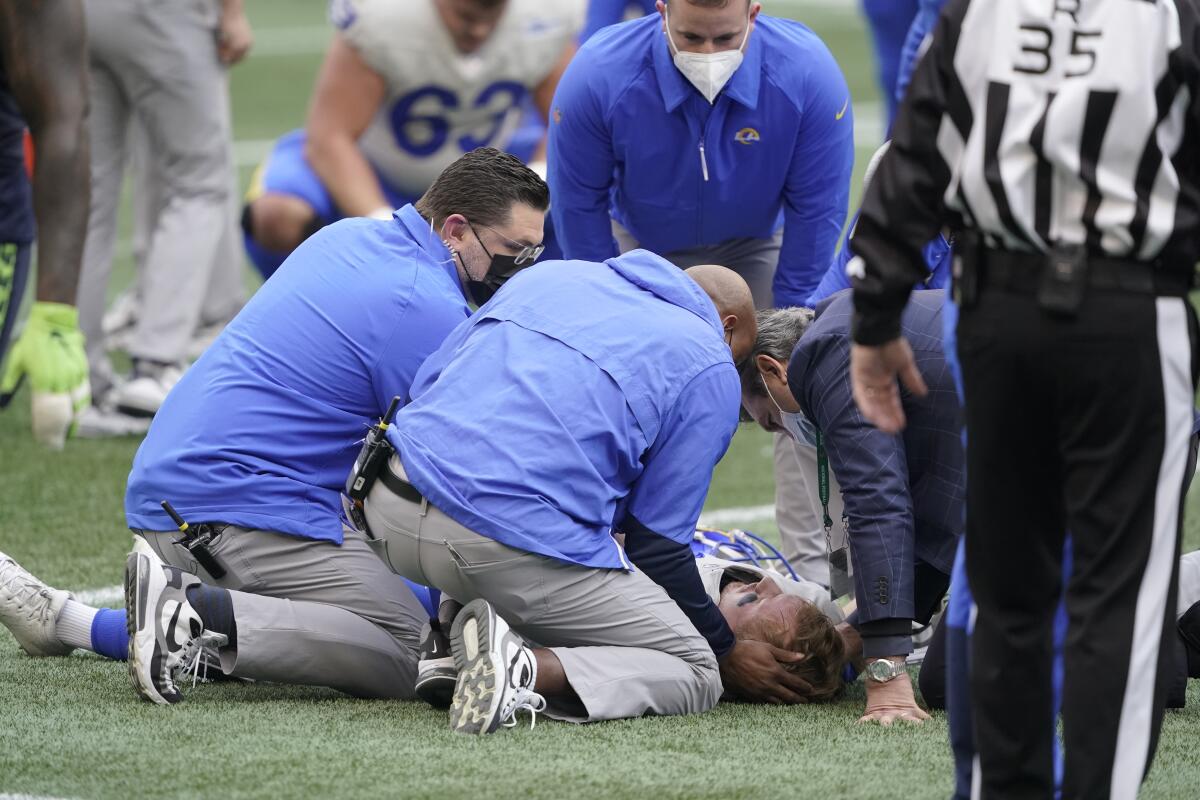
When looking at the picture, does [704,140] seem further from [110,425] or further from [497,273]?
[110,425]

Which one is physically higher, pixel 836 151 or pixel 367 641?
pixel 836 151

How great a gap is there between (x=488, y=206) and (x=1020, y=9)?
6.29 ft

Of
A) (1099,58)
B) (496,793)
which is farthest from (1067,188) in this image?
(496,793)

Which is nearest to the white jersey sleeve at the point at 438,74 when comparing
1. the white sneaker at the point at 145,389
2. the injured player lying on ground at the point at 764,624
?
the white sneaker at the point at 145,389

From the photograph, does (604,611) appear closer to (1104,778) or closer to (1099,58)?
(1104,778)

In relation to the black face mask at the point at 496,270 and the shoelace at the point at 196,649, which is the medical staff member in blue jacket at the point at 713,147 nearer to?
the black face mask at the point at 496,270

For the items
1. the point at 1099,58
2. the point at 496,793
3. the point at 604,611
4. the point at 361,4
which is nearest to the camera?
the point at 1099,58

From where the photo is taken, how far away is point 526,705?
3682mm

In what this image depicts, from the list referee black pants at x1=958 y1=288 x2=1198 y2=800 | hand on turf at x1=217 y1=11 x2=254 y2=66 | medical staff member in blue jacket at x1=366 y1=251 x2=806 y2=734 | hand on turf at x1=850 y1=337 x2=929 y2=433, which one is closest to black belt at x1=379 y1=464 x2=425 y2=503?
medical staff member in blue jacket at x1=366 y1=251 x2=806 y2=734

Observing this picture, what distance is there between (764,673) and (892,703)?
0.99 feet

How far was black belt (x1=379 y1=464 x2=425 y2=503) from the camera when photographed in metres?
3.76

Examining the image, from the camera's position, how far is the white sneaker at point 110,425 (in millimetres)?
6969

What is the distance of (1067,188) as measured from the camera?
2555mm

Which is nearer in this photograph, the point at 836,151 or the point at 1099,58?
the point at 1099,58
